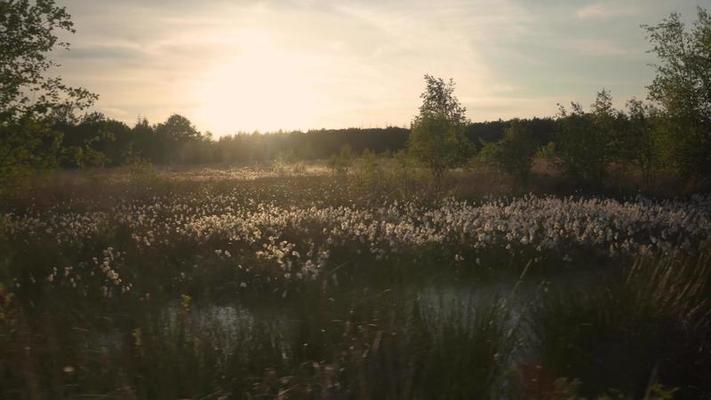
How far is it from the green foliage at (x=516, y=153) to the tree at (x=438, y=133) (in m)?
1.48

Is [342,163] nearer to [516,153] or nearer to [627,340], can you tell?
[516,153]

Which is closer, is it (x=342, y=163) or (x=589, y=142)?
(x=589, y=142)

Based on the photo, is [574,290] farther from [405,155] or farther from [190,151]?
[190,151]

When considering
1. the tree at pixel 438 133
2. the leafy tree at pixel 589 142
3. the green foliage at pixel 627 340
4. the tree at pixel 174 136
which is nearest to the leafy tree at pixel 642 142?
the leafy tree at pixel 589 142

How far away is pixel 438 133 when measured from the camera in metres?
26.4

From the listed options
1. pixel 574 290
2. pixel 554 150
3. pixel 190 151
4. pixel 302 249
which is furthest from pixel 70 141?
pixel 574 290

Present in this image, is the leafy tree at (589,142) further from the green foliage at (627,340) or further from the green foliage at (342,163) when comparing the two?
the green foliage at (627,340)

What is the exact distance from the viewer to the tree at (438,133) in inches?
1029

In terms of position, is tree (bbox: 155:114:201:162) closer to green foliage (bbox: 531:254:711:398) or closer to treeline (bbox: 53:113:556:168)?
treeline (bbox: 53:113:556:168)

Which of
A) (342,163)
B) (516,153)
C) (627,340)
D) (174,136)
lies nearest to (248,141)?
(174,136)

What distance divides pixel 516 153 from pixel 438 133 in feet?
12.6

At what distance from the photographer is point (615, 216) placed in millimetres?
14141

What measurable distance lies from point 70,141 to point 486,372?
60385 mm

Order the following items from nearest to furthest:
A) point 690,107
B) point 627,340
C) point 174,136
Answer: point 627,340, point 690,107, point 174,136
